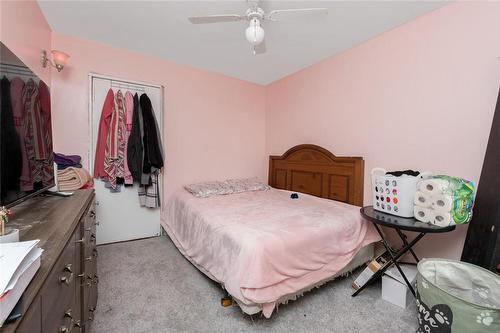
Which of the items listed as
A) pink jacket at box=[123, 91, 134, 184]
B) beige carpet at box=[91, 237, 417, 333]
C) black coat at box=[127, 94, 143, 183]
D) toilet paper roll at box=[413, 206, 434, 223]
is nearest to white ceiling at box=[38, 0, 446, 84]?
pink jacket at box=[123, 91, 134, 184]

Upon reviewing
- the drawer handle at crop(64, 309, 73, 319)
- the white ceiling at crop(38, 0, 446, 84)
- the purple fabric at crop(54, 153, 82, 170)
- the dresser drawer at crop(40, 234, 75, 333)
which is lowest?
the drawer handle at crop(64, 309, 73, 319)

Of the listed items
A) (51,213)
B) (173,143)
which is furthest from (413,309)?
(173,143)

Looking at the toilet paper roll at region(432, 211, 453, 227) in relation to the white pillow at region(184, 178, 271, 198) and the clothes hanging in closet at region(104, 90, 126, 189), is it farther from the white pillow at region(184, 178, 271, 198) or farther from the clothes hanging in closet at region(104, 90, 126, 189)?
the clothes hanging in closet at region(104, 90, 126, 189)

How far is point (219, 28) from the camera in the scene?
2133mm

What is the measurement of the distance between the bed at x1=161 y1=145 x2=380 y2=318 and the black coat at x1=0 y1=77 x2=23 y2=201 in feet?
3.68

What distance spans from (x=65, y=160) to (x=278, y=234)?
2253 mm

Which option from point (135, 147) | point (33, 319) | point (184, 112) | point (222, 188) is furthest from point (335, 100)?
point (33, 319)

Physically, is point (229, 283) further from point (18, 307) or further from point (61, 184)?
point (61, 184)

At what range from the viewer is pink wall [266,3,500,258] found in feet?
5.37

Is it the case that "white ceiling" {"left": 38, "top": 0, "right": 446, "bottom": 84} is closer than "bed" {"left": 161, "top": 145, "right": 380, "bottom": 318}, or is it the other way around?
"bed" {"left": 161, "top": 145, "right": 380, "bottom": 318}

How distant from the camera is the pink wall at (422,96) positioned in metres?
1.64

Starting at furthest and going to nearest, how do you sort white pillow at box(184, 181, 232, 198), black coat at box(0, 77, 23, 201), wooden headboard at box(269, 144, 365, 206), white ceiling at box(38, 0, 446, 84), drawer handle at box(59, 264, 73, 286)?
1. white pillow at box(184, 181, 232, 198)
2. wooden headboard at box(269, 144, 365, 206)
3. white ceiling at box(38, 0, 446, 84)
4. black coat at box(0, 77, 23, 201)
5. drawer handle at box(59, 264, 73, 286)

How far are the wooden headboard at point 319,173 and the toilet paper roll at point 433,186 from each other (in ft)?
2.66

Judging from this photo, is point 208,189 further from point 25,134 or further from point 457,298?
point 457,298
